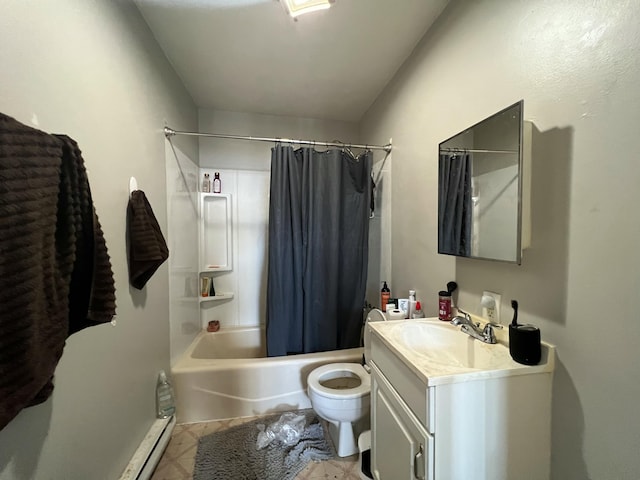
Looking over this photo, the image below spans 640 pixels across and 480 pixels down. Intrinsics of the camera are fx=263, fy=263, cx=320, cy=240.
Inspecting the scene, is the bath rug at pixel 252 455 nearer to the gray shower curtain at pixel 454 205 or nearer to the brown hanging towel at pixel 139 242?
the brown hanging towel at pixel 139 242

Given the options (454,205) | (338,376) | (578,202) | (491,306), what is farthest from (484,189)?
(338,376)

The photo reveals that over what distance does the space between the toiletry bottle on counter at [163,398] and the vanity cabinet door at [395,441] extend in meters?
1.25

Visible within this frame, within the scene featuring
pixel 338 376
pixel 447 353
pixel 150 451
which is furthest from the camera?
pixel 338 376

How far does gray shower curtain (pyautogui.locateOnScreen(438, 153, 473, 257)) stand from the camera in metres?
1.19

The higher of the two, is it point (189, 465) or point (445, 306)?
point (445, 306)

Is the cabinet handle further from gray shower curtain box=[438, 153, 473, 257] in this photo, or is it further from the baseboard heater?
the baseboard heater

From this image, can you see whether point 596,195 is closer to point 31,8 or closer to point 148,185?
point 31,8

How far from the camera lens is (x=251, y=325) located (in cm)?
261

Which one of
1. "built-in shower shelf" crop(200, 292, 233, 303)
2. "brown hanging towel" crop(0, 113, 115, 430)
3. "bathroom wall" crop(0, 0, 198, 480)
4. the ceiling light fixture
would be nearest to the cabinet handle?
"brown hanging towel" crop(0, 113, 115, 430)

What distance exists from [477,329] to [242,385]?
1.55 metres

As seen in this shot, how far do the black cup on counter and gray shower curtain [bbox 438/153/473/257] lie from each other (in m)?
0.39

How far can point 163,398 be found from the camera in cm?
161

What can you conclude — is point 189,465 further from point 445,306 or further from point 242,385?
point 445,306

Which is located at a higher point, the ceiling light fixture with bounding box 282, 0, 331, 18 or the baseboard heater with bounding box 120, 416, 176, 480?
the ceiling light fixture with bounding box 282, 0, 331, 18
